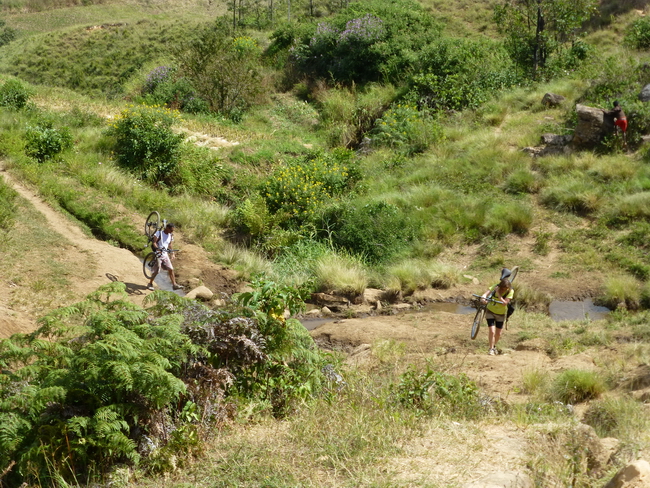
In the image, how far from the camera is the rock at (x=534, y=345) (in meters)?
9.98

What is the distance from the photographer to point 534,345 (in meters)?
10.1

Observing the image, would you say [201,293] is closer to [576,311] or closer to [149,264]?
[149,264]

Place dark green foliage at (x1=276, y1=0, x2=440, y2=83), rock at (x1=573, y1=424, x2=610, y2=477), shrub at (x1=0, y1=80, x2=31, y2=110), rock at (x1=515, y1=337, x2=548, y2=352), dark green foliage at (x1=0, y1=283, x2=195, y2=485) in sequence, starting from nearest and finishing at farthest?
dark green foliage at (x1=0, y1=283, x2=195, y2=485) < rock at (x1=573, y1=424, x2=610, y2=477) < rock at (x1=515, y1=337, x2=548, y2=352) < shrub at (x1=0, y1=80, x2=31, y2=110) < dark green foliage at (x1=276, y1=0, x2=440, y2=83)

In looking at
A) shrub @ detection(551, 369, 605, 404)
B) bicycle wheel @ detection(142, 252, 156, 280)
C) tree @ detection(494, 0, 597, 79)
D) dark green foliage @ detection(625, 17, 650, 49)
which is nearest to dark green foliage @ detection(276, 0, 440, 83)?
tree @ detection(494, 0, 597, 79)

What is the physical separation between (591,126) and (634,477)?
14439 millimetres

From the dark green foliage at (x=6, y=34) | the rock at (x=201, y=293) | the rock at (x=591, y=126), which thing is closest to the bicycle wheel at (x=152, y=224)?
the rock at (x=201, y=293)

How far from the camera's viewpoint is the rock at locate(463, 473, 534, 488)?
4762 millimetres

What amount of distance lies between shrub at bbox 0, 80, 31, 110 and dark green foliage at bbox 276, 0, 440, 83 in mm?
10613

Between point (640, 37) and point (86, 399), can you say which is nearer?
point (86, 399)

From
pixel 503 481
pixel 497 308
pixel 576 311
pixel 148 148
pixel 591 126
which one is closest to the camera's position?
pixel 503 481

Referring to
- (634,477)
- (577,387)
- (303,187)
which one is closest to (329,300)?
(303,187)

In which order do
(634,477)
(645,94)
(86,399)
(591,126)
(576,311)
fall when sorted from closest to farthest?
1. (634,477)
2. (86,399)
3. (576,311)
4. (591,126)
5. (645,94)

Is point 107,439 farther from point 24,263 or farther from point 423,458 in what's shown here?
point 24,263

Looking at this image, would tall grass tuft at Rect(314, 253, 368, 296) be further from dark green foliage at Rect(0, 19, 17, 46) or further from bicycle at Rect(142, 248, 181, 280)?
dark green foliage at Rect(0, 19, 17, 46)
